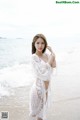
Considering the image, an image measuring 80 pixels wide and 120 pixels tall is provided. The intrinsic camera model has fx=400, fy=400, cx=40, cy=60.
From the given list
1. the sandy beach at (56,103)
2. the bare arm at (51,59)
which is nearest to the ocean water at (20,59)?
the sandy beach at (56,103)

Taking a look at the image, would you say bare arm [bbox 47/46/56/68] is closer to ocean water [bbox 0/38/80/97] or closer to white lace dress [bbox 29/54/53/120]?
white lace dress [bbox 29/54/53/120]

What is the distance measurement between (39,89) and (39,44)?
0.96ft

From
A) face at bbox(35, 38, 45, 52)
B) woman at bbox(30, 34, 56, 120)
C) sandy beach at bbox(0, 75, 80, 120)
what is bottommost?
sandy beach at bbox(0, 75, 80, 120)

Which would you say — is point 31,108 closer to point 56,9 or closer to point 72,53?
point 72,53

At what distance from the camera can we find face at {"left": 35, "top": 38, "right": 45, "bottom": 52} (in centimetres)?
259

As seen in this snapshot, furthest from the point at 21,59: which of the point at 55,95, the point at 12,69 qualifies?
the point at 55,95

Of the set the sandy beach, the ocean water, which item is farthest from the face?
the sandy beach

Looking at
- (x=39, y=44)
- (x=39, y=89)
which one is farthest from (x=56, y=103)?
(x=39, y=44)

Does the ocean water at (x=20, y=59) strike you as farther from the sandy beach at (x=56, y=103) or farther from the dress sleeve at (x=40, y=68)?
the dress sleeve at (x=40, y=68)

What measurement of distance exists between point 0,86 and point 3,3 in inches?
23.0

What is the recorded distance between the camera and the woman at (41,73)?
259 centimetres

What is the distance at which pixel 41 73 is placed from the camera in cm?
259

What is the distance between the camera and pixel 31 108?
106 inches

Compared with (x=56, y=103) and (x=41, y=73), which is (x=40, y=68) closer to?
(x=41, y=73)
